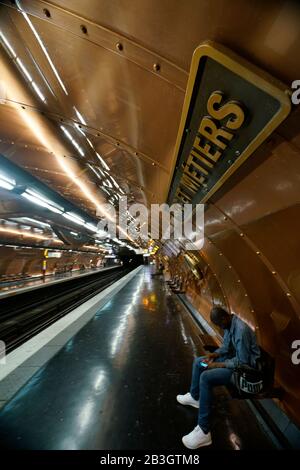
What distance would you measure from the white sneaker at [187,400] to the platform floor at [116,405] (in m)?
0.06

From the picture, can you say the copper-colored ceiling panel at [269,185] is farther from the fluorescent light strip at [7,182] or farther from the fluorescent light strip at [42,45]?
the fluorescent light strip at [7,182]

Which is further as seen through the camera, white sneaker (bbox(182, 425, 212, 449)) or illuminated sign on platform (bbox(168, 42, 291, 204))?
white sneaker (bbox(182, 425, 212, 449))

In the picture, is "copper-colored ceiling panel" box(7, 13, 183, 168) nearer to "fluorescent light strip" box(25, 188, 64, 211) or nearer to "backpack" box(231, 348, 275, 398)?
"backpack" box(231, 348, 275, 398)

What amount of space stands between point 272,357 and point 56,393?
3080 millimetres

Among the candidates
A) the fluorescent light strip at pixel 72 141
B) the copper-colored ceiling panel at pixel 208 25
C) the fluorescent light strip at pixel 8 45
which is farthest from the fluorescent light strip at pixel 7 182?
the copper-colored ceiling panel at pixel 208 25

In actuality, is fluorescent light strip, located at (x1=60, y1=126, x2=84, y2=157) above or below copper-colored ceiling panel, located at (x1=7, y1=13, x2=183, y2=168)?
above

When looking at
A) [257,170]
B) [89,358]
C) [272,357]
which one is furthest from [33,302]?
[257,170]

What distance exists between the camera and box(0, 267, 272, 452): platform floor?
93.9 inches

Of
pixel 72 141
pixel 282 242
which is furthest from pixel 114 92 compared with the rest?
pixel 282 242

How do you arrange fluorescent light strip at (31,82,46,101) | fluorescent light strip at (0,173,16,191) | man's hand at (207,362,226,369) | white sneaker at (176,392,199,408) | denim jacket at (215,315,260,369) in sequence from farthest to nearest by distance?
fluorescent light strip at (0,173,16,191)
white sneaker at (176,392,199,408)
man's hand at (207,362,226,369)
denim jacket at (215,315,260,369)
fluorescent light strip at (31,82,46,101)

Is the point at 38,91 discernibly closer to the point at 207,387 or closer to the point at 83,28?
the point at 83,28

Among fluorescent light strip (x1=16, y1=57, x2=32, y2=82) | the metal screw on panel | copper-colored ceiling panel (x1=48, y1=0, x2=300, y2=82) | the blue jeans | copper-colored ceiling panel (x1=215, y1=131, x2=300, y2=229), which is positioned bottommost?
the blue jeans

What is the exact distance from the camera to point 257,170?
1798 millimetres

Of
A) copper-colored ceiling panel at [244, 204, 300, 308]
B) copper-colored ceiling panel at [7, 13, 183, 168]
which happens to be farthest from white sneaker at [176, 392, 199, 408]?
copper-colored ceiling panel at [7, 13, 183, 168]
